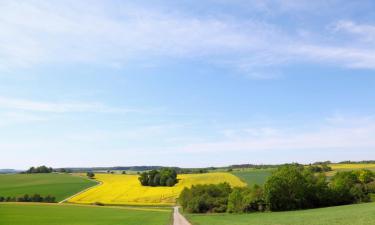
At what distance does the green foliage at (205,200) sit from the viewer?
3477 inches

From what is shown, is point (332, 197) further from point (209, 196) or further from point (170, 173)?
point (170, 173)

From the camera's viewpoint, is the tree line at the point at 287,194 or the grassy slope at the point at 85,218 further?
the tree line at the point at 287,194

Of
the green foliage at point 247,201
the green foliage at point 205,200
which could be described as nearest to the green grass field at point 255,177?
the green foliage at point 205,200

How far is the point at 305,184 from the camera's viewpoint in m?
81.1

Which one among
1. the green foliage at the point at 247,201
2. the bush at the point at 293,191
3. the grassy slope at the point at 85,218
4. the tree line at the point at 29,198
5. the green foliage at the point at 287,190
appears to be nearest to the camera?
the grassy slope at the point at 85,218

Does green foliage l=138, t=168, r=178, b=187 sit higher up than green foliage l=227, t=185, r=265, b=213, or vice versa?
green foliage l=138, t=168, r=178, b=187

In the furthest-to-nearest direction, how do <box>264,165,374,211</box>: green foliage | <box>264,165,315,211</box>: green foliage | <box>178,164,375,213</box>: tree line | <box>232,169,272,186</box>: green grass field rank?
<box>232,169,272,186</box>: green grass field, <box>178,164,375,213</box>: tree line, <box>264,165,374,211</box>: green foliage, <box>264,165,315,211</box>: green foliage

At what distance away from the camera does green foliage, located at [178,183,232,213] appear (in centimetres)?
8831

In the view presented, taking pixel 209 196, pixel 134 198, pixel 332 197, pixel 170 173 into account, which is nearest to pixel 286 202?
pixel 332 197

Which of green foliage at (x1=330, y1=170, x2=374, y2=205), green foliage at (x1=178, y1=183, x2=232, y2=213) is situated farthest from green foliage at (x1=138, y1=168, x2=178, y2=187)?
green foliage at (x1=330, y1=170, x2=374, y2=205)

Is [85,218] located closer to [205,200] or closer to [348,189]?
[205,200]

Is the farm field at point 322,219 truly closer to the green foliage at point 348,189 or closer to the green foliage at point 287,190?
the green foliage at point 287,190

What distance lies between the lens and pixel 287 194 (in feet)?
262

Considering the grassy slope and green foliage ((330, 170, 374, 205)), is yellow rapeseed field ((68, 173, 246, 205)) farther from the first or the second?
green foliage ((330, 170, 374, 205))
